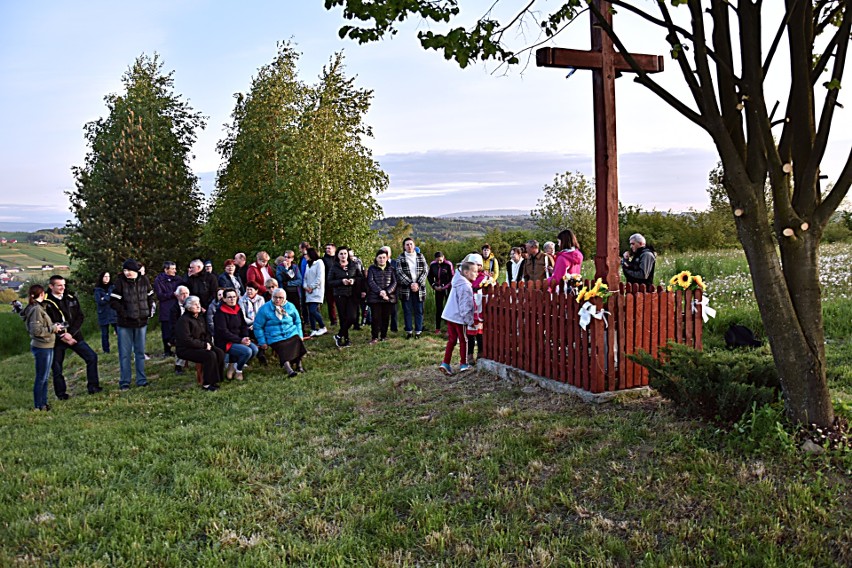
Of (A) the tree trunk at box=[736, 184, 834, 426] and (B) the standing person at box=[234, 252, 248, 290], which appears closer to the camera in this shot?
(A) the tree trunk at box=[736, 184, 834, 426]

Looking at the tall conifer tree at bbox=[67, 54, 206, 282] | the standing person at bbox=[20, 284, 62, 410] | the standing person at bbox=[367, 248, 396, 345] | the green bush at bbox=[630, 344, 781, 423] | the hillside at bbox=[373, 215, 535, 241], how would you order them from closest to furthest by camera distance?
the green bush at bbox=[630, 344, 781, 423]
the standing person at bbox=[20, 284, 62, 410]
the standing person at bbox=[367, 248, 396, 345]
the tall conifer tree at bbox=[67, 54, 206, 282]
the hillside at bbox=[373, 215, 535, 241]

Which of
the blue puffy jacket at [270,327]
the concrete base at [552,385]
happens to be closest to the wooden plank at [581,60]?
the concrete base at [552,385]

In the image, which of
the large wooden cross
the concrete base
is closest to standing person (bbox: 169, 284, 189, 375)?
the concrete base

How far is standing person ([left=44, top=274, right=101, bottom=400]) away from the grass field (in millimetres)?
2245

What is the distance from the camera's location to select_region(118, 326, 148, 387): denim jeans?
A: 35.1 feet

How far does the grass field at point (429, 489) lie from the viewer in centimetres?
405

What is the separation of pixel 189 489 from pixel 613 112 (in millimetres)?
5527

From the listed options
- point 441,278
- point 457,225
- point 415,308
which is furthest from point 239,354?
point 457,225

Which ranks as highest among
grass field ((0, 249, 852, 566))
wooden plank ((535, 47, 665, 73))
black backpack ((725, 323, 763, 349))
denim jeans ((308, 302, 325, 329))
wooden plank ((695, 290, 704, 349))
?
wooden plank ((535, 47, 665, 73))

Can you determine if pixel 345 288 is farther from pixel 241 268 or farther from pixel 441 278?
pixel 241 268

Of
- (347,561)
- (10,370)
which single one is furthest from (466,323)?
(10,370)

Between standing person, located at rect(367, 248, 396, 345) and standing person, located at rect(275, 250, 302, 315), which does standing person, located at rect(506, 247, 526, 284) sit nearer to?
standing person, located at rect(367, 248, 396, 345)

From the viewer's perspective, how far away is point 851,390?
683cm

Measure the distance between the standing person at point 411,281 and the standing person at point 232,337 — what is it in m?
3.41
